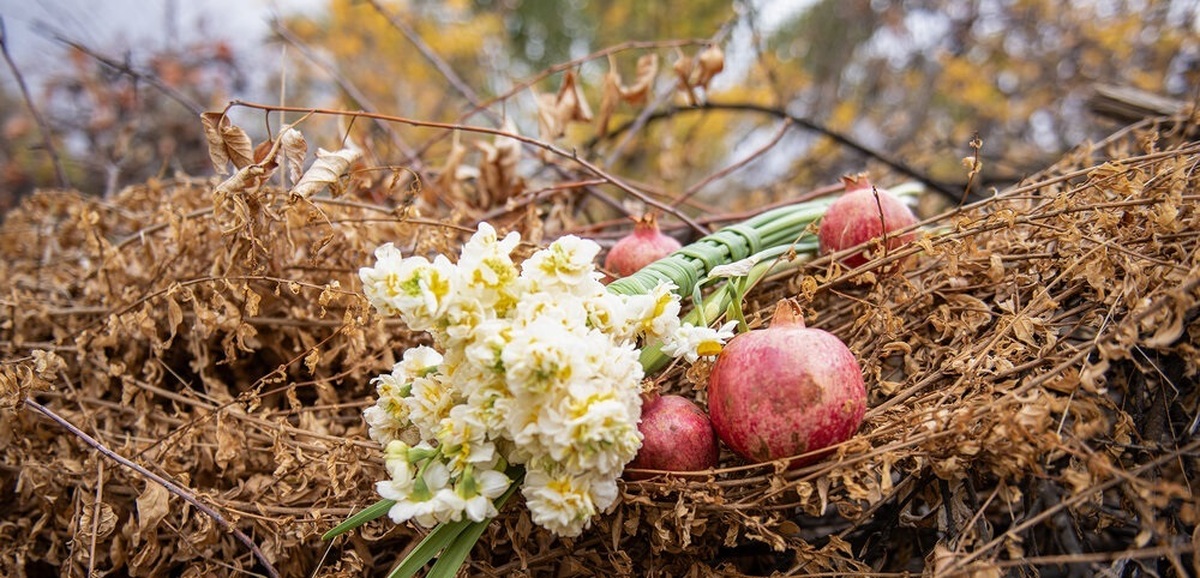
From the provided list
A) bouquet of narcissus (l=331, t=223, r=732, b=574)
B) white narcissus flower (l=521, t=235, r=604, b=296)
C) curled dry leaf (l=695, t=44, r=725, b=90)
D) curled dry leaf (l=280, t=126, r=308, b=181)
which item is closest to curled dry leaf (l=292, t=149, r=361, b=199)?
curled dry leaf (l=280, t=126, r=308, b=181)

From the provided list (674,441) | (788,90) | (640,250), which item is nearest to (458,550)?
(674,441)

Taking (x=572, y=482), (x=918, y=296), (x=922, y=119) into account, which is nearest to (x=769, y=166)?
(x=922, y=119)

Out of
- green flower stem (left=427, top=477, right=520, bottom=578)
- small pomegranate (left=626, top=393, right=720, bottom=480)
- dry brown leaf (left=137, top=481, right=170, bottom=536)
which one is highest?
small pomegranate (left=626, top=393, right=720, bottom=480)

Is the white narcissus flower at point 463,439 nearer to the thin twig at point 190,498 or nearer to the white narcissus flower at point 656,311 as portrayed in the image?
the white narcissus flower at point 656,311

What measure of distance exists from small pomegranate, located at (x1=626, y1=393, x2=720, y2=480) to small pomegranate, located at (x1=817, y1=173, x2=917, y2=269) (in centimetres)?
37

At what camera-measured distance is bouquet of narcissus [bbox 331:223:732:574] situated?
2.08 ft

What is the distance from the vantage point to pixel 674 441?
0.77 m

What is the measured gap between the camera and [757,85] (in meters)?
4.86

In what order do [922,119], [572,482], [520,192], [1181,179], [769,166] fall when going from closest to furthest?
[572,482], [1181,179], [520,192], [922,119], [769,166]

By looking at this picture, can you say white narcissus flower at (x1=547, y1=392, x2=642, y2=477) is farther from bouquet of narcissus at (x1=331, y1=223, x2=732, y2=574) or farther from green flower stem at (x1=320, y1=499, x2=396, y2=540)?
green flower stem at (x1=320, y1=499, x2=396, y2=540)

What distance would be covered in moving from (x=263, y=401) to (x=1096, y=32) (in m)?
3.79

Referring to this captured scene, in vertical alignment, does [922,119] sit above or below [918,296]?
below

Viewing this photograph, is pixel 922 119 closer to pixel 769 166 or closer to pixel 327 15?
pixel 769 166

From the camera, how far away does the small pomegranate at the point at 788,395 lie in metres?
0.72
